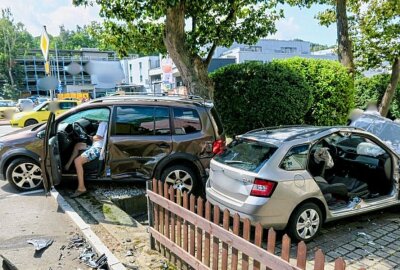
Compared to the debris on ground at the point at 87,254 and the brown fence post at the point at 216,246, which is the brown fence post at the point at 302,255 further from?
the debris on ground at the point at 87,254

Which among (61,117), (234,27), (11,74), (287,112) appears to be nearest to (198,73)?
(234,27)

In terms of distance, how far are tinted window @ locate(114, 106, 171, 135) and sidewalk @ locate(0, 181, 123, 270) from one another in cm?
179

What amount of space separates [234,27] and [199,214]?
8.04m

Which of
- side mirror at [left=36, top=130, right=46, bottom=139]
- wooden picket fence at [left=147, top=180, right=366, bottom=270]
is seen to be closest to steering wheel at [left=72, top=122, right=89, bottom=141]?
side mirror at [left=36, top=130, right=46, bottom=139]

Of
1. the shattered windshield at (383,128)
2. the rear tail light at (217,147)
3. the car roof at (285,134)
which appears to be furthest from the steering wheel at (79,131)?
the shattered windshield at (383,128)

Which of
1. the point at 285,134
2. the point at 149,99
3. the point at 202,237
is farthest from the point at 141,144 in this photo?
the point at 202,237

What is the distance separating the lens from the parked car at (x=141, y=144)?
224 inches

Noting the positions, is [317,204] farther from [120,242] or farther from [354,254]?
[120,242]

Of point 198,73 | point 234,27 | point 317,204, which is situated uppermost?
point 234,27

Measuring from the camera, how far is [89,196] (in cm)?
575

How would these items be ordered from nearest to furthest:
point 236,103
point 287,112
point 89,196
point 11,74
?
point 89,196 → point 287,112 → point 236,103 → point 11,74

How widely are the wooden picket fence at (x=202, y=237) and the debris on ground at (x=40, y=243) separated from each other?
143cm

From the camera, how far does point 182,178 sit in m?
5.85

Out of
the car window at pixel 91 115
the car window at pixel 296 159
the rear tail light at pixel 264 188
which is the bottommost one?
the rear tail light at pixel 264 188
